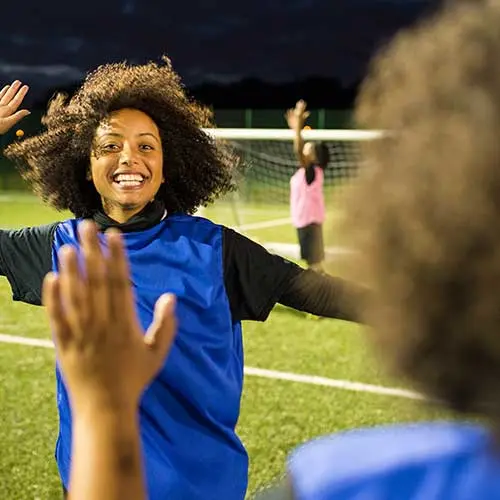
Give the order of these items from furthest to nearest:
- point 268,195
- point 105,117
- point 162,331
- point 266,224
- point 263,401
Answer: point 268,195 < point 266,224 < point 263,401 < point 105,117 < point 162,331

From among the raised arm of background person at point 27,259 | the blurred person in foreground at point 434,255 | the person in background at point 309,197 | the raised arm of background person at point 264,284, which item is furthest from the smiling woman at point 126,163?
the person in background at point 309,197

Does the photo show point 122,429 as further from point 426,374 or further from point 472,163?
point 472,163

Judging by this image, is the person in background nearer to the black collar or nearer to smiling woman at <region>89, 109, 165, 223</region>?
smiling woman at <region>89, 109, 165, 223</region>

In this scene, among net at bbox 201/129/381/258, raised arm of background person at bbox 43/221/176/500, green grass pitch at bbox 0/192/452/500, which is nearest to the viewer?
raised arm of background person at bbox 43/221/176/500

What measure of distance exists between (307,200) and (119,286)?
28.6 ft

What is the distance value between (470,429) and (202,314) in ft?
5.38

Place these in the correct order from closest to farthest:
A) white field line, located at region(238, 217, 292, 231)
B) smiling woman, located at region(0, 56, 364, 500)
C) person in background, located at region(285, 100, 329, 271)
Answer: smiling woman, located at region(0, 56, 364, 500), person in background, located at region(285, 100, 329, 271), white field line, located at region(238, 217, 292, 231)

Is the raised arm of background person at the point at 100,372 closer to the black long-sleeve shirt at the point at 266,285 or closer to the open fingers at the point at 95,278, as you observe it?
the open fingers at the point at 95,278

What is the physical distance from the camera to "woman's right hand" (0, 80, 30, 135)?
3.07 metres

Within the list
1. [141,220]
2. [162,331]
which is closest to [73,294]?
[162,331]

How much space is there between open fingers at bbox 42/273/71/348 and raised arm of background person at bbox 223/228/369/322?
1564 millimetres

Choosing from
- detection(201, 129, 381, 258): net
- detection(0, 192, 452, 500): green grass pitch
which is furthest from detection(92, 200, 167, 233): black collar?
detection(201, 129, 381, 258): net

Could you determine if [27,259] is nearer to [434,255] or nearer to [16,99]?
[16,99]

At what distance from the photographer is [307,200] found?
9734 mm
